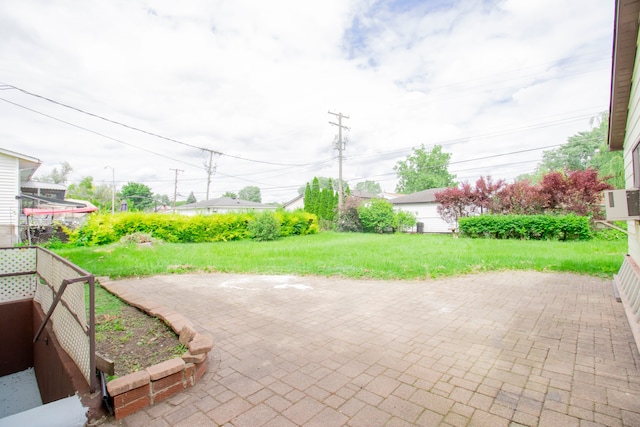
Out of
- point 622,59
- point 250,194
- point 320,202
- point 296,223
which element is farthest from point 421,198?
point 250,194

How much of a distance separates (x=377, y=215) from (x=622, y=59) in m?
16.1

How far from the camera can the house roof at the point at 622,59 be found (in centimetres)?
362

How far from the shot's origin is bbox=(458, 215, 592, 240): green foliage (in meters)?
12.8

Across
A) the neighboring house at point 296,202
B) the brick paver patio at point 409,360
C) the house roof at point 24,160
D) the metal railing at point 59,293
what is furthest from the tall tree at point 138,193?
the brick paver patio at point 409,360

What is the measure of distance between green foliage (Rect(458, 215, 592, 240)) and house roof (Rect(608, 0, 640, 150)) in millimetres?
9034

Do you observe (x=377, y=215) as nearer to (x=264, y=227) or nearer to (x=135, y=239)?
(x=264, y=227)

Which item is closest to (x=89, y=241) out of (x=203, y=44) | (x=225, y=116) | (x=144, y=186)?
(x=225, y=116)

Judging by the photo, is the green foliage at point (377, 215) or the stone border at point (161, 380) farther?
the green foliage at point (377, 215)

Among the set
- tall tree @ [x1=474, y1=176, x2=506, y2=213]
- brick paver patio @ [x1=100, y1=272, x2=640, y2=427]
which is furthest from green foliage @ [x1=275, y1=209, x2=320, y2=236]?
brick paver patio @ [x1=100, y1=272, x2=640, y2=427]

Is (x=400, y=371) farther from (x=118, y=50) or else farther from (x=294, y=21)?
(x=118, y=50)

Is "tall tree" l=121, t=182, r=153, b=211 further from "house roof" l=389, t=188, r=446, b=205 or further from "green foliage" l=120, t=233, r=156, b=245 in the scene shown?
"house roof" l=389, t=188, r=446, b=205

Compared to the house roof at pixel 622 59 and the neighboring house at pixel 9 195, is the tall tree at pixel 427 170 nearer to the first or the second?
the house roof at pixel 622 59

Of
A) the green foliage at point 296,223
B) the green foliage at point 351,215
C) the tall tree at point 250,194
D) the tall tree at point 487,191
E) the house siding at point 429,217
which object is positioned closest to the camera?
the tall tree at point 487,191

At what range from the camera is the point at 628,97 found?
15.7 feet
